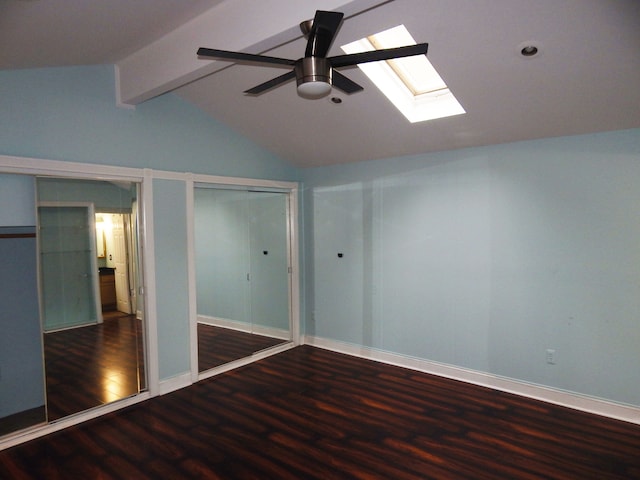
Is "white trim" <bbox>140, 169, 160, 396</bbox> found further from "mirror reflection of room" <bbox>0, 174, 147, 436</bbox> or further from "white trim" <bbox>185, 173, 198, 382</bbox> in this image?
"white trim" <bbox>185, 173, 198, 382</bbox>

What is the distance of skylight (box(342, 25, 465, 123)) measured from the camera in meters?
3.19

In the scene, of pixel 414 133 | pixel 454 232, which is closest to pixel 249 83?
pixel 414 133

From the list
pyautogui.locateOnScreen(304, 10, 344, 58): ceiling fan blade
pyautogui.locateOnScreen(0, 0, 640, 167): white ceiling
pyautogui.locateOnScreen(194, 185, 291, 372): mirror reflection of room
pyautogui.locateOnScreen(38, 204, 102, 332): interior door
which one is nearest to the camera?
pyautogui.locateOnScreen(304, 10, 344, 58): ceiling fan blade

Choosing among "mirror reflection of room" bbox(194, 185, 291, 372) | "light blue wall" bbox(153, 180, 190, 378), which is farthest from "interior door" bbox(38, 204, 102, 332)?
"mirror reflection of room" bbox(194, 185, 291, 372)

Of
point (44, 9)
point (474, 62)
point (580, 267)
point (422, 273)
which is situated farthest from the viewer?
point (422, 273)

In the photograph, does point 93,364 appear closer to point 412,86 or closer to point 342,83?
point 342,83

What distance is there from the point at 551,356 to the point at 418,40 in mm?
2911

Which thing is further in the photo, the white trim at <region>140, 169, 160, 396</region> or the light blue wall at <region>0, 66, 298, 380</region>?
the white trim at <region>140, 169, 160, 396</region>

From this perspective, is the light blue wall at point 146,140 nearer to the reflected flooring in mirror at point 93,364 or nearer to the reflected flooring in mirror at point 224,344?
the reflected flooring in mirror at point 93,364

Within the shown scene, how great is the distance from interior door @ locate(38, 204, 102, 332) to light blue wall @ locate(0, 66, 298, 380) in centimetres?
47

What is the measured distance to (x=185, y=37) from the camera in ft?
9.37

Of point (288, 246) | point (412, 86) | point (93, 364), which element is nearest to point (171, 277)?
point (93, 364)

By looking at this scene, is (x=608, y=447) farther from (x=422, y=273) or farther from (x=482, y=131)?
(x=482, y=131)

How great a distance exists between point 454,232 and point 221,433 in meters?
2.85
